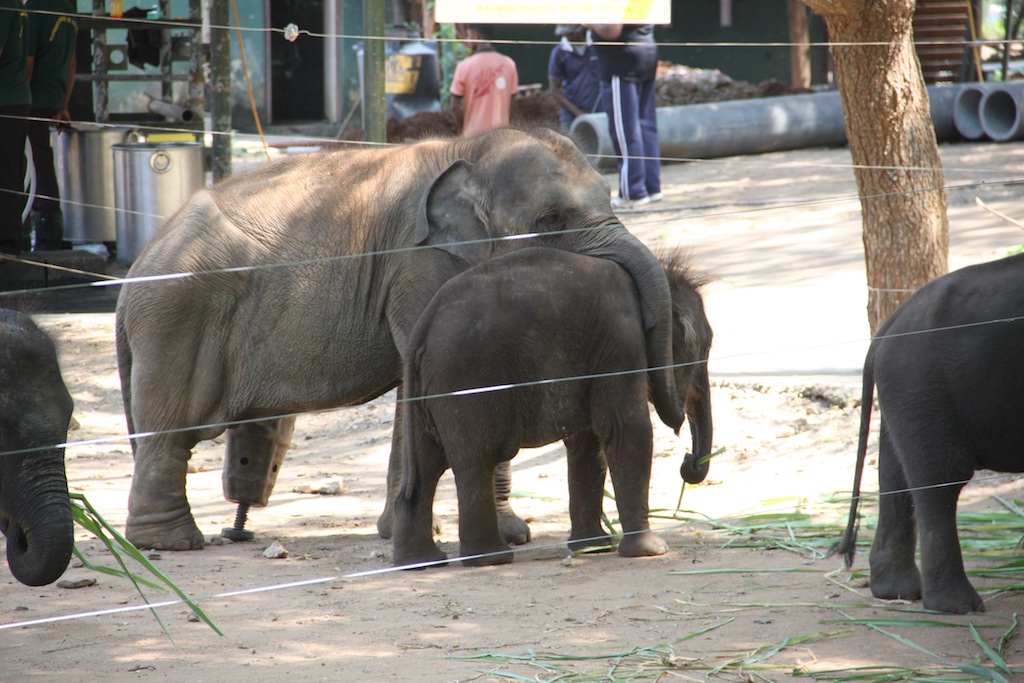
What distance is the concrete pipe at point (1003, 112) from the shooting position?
1584 cm

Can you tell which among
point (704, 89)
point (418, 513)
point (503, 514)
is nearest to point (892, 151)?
point (503, 514)

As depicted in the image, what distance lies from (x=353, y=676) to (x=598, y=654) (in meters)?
0.72

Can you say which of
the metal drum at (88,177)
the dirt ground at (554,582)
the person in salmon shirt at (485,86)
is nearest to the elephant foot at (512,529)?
the dirt ground at (554,582)

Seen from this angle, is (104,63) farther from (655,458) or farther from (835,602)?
(835,602)

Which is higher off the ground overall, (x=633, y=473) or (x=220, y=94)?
(x=220, y=94)

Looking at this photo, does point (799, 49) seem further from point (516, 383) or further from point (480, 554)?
point (480, 554)

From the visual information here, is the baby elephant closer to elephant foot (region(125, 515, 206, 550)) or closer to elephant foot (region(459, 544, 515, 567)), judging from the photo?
elephant foot (region(459, 544, 515, 567))

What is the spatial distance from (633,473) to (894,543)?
3.36ft

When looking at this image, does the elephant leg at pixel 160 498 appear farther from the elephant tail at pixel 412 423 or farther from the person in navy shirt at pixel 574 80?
the person in navy shirt at pixel 574 80

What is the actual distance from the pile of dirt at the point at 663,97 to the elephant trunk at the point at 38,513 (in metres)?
13.6

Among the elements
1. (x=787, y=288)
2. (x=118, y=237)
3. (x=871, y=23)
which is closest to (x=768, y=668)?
(x=871, y=23)

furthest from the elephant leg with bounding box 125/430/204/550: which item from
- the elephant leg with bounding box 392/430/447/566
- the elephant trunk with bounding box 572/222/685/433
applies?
the elephant trunk with bounding box 572/222/685/433

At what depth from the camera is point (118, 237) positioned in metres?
10.3

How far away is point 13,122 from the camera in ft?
26.6
